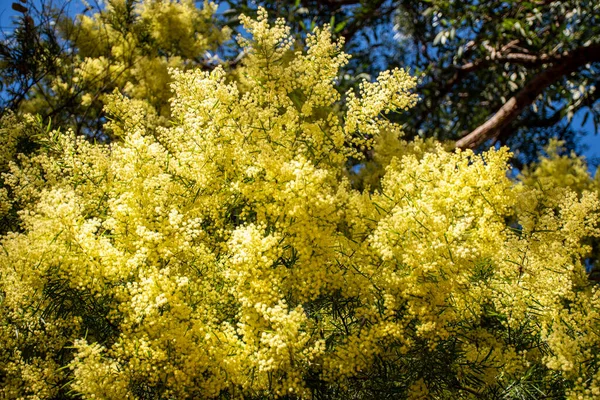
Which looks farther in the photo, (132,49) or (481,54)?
(481,54)

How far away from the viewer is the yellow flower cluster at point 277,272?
1930 mm

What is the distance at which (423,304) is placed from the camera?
205 centimetres

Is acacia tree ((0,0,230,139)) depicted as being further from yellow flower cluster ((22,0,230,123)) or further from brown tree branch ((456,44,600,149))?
brown tree branch ((456,44,600,149))

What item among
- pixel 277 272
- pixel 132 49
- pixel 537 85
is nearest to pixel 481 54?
pixel 537 85

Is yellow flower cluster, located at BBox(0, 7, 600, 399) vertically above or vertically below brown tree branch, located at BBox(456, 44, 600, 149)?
below

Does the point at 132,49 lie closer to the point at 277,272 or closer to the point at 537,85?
the point at 277,272

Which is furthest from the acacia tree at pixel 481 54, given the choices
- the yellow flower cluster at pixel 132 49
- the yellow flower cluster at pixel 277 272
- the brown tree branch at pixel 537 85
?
the yellow flower cluster at pixel 277 272

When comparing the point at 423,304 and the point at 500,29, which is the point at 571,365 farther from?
the point at 500,29

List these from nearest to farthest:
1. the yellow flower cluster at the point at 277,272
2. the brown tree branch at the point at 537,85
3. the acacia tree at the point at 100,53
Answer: the yellow flower cluster at the point at 277,272, the acacia tree at the point at 100,53, the brown tree branch at the point at 537,85

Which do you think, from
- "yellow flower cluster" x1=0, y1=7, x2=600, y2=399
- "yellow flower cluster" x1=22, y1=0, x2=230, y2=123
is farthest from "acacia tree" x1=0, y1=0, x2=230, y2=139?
"yellow flower cluster" x1=0, y1=7, x2=600, y2=399

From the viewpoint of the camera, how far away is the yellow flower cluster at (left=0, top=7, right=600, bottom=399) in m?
1.93

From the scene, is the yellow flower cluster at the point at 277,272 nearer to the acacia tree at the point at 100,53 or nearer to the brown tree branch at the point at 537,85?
the acacia tree at the point at 100,53

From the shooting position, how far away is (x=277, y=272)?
206 centimetres

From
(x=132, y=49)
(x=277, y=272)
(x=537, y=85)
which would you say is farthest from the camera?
(x=537, y=85)
